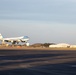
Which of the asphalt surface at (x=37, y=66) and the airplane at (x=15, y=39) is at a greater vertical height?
the airplane at (x=15, y=39)

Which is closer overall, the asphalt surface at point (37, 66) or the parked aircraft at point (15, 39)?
the asphalt surface at point (37, 66)

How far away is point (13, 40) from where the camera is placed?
186875 millimetres

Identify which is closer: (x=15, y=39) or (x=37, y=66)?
(x=37, y=66)

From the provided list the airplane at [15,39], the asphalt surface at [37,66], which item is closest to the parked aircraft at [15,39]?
the airplane at [15,39]

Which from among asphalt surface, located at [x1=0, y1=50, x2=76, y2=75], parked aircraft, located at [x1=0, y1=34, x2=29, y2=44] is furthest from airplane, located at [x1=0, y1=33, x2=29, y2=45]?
asphalt surface, located at [x1=0, y1=50, x2=76, y2=75]

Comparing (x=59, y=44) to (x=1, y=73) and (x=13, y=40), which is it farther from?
(x=1, y=73)

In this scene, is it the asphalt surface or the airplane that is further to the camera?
the airplane

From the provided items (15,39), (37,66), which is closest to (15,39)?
(15,39)

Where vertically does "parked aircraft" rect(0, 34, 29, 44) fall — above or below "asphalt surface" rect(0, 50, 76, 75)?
above

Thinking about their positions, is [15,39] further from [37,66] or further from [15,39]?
[37,66]

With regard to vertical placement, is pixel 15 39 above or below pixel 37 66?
above

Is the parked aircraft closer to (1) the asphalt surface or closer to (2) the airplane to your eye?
(2) the airplane

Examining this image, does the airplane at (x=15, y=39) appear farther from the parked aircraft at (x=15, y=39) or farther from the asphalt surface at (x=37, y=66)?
the asphalt surface at (x=37, y=66)

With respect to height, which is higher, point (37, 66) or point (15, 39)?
point (15, 39)
